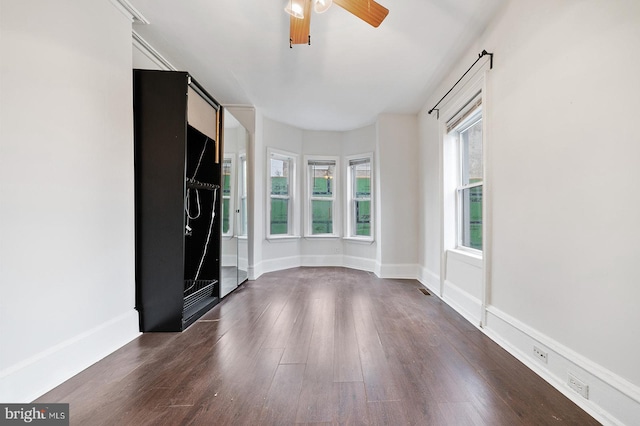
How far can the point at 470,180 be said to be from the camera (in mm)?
2777

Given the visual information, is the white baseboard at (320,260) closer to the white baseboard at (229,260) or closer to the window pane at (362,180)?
the window pane at (362,180)

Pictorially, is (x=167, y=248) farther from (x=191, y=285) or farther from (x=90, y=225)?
(x=191, y=285)

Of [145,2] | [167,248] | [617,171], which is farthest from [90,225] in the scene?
[617,171]

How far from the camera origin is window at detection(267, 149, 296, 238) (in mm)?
4602

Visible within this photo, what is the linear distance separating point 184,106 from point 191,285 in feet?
5.87

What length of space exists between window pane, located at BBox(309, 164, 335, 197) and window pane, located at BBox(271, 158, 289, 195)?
521 mm

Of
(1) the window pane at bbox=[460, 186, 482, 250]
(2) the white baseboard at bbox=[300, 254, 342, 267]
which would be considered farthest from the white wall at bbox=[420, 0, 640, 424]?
(2) the white baseboard at bbox=[300, 254, 342, 267]

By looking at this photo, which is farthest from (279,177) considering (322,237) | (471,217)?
(471,217)

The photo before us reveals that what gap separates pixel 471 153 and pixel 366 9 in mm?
1895

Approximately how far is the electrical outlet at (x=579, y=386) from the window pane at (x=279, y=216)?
3.95m

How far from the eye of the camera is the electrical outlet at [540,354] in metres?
1.54

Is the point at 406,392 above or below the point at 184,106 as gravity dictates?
below

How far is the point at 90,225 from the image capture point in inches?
66.0

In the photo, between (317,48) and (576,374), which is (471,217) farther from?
(317,48)
